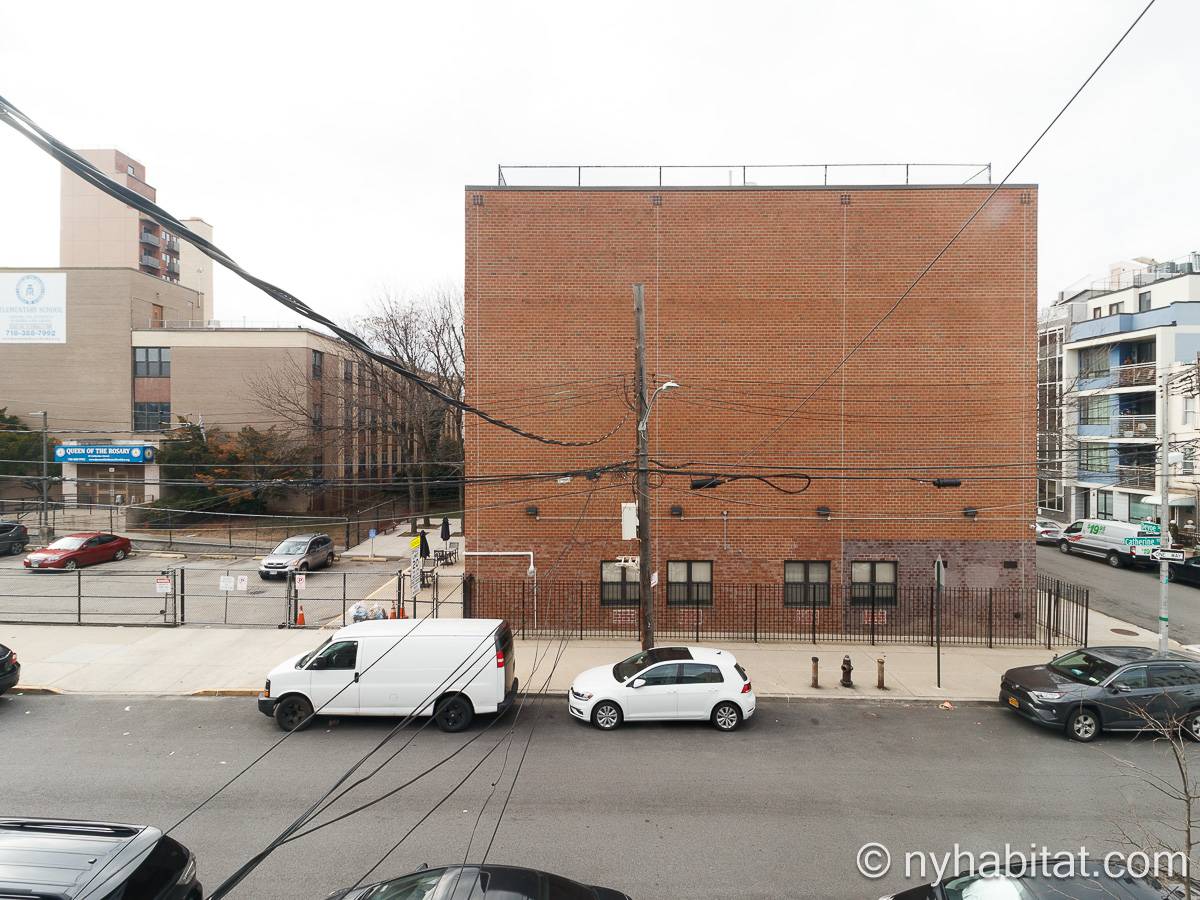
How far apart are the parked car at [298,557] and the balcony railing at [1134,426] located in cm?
4254

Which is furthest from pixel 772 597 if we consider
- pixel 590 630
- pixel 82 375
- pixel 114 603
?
pixel 82 375

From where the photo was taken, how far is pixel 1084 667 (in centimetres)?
1194

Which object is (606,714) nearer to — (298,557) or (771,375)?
(771,375)

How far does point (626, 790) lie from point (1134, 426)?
4182cm

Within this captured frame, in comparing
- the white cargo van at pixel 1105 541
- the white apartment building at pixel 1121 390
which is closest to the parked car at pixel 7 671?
the white cargo van at pixel 1105 541

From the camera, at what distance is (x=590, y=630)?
57.2 ft

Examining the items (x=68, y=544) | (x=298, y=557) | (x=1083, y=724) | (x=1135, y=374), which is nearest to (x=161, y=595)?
(x=298, y=557)

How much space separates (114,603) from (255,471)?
16288 mm

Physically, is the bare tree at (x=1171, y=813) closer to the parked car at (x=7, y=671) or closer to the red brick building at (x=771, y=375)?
the red brick building at (x=771, y=375)

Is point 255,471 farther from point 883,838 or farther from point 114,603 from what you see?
point 883,838

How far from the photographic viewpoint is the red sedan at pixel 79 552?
82.9ft

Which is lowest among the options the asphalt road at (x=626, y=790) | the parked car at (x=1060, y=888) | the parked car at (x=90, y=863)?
the asphalt road at (x=626, y=790)

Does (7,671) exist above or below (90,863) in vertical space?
below

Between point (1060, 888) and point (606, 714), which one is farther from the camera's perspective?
point (606, 714)
